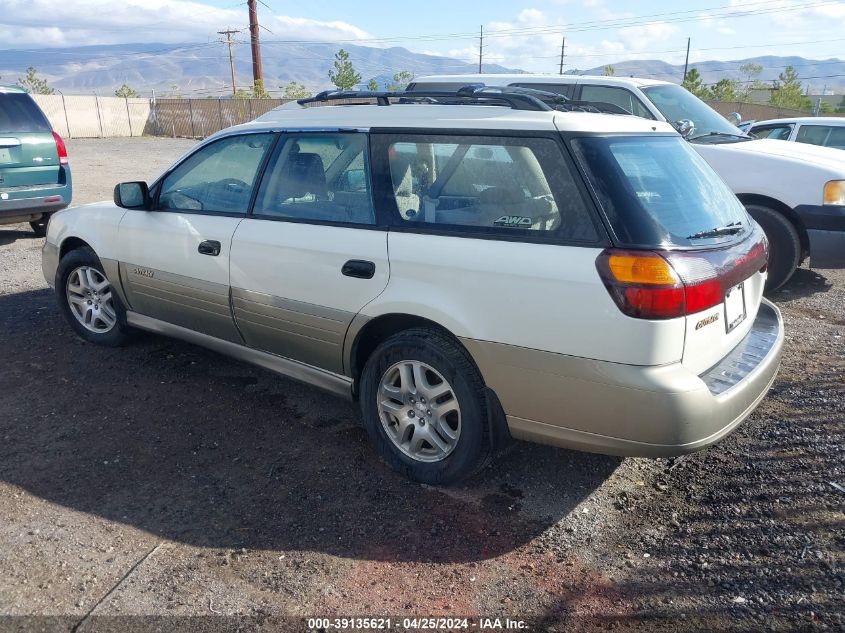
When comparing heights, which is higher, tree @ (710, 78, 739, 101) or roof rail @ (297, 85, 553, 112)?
roof rail @ (297, 85, 553, 112)

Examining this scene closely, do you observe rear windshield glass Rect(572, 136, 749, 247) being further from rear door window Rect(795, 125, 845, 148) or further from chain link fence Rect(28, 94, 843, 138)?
chain link fence Rect(28, 94, 843, 138)

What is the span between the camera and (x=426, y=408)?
3400 millimetres

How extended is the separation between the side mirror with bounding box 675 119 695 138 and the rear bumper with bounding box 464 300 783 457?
13.3 feet

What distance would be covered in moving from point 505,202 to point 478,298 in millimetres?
455

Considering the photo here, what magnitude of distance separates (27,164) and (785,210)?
28.9 feet

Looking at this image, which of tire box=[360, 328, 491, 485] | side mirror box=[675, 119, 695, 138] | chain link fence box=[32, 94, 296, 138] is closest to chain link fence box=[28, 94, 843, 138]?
chain link fence box=[32, 94, 296, 138]

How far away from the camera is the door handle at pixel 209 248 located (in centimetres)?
A: 411

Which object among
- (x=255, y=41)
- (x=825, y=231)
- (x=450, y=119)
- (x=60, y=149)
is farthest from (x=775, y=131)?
(x=255, y=41)

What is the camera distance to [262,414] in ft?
14.0

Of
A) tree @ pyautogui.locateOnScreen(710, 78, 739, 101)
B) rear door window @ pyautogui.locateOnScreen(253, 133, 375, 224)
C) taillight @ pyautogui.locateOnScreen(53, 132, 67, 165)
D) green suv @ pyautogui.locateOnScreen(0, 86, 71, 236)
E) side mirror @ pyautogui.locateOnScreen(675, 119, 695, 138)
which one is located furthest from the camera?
tree @ pyautogui.locateOnScreen(710, 78, 739, 101)

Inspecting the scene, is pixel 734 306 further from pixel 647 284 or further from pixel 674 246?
pixel 647 284

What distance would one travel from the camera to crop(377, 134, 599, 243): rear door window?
292 cm

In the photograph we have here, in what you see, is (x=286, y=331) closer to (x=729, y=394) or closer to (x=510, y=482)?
(x=510, y=482)

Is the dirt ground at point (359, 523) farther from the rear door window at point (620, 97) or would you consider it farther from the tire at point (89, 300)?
the rear door window at point (620, 97)
